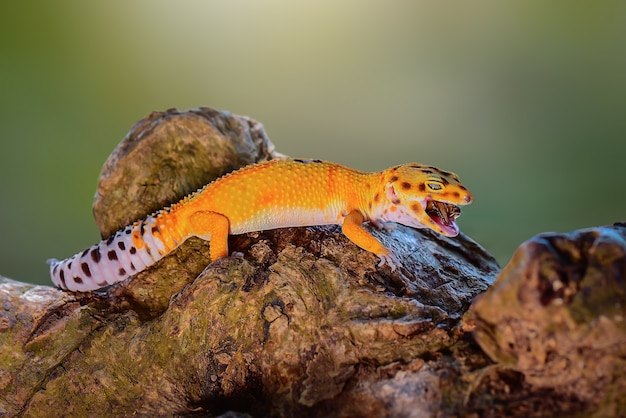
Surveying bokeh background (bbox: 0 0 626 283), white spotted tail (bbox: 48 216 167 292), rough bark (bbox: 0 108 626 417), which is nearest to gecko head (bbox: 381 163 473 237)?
rough bark (bbox: 0 108 626 417)

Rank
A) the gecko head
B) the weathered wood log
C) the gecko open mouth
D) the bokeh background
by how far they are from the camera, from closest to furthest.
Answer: the weathered wood log, the gecko head, the gecko open mouth, the bokeh background

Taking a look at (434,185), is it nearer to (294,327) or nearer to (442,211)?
(442,211)

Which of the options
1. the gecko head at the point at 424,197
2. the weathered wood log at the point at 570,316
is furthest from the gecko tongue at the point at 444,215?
the weathered wood log at the point at 570,316

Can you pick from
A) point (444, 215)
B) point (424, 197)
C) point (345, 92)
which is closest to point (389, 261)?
point (424, 197)

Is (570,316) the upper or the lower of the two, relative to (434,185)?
lower

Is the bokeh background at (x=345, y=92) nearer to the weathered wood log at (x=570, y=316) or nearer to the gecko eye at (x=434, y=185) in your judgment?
the gecko eye at (x=434, y=185)

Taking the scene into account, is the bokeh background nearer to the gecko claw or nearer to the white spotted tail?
the gecko claw

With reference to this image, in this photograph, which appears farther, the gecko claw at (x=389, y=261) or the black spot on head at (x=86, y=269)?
the black spot on head at (x=86, y=269)
